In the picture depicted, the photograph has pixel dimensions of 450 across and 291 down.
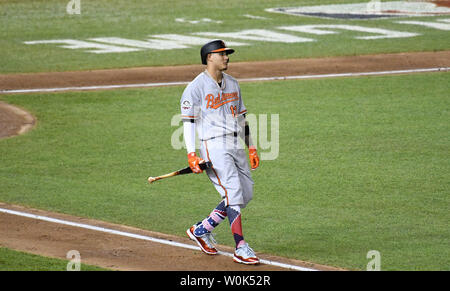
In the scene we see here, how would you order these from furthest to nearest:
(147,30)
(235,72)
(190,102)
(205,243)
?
(147,30), (235,72), (205,243), (190,102)

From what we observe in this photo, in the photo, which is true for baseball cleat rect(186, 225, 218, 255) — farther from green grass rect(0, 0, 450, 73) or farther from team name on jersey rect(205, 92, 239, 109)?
green grass rect(0, 0, 450, 73)

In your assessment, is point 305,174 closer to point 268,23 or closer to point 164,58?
point 164,58

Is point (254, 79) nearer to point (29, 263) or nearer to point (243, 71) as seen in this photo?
point (243, 71)

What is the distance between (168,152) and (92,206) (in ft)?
8.69

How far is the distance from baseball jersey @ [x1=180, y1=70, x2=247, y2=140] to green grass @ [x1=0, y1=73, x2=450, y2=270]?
1.28 m

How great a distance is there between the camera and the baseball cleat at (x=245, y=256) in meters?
6.88

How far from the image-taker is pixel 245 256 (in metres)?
6.88

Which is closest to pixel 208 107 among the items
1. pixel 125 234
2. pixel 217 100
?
pixel 217 100

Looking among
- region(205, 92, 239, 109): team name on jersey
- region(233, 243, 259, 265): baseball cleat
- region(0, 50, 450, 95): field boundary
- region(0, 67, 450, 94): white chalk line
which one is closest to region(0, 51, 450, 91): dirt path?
region(0, 50, 450, 95): field boundary

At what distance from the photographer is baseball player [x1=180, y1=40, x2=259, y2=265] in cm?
696

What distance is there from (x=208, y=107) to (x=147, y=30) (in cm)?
1790

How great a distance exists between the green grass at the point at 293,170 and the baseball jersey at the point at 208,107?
4.21 ft

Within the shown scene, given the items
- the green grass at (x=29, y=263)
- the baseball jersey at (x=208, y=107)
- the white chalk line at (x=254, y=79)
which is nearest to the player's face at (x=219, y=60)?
the baseball jersey at (x=208, y=107)

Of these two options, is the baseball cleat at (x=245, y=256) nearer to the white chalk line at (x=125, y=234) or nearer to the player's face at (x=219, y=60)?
the white chalk line at (x=125, y=234)
